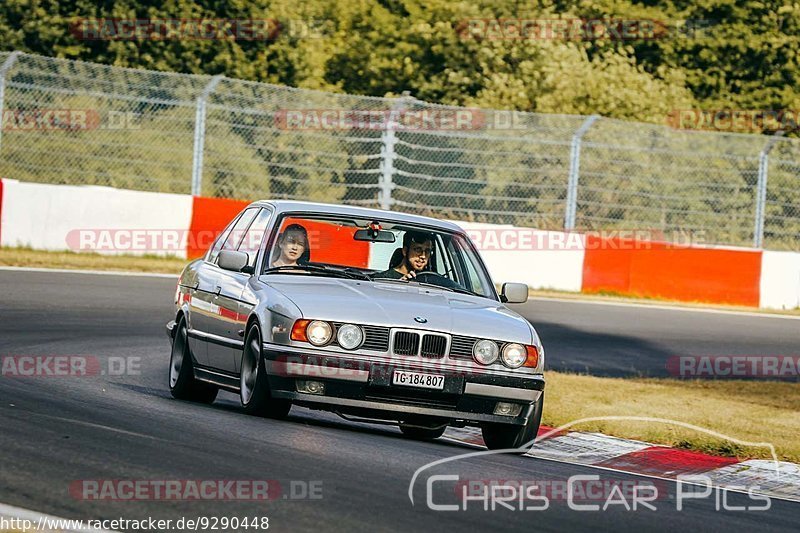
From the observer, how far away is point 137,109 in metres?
24.3

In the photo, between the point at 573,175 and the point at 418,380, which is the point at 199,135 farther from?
the point at 418,380

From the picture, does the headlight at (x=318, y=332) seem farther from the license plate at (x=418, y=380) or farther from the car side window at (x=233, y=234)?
the car side window at (x=233, y=234)

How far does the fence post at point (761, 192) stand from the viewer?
24.9 metres

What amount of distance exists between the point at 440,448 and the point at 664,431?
9.39ft

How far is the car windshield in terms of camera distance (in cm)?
1005

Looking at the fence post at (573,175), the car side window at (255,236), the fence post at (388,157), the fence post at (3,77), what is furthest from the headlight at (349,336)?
the fence post at (388,157)

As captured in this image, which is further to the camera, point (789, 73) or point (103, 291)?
point (789, 73)

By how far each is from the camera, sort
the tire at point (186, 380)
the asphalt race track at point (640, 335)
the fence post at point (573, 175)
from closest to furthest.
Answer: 1. the tire at point (186, 380)
2. the asphalt race track at point (640, 335)
3. the fence post at point (573, 175)

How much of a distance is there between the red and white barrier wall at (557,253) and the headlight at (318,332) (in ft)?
47.5

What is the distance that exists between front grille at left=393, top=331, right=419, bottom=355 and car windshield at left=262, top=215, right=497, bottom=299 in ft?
3.59

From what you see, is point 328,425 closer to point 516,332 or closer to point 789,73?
point 516,332

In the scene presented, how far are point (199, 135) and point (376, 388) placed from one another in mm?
16119

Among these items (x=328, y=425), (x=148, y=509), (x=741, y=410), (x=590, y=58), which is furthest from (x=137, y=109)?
(x=590, y=58)

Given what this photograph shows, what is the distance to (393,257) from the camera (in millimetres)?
10477
